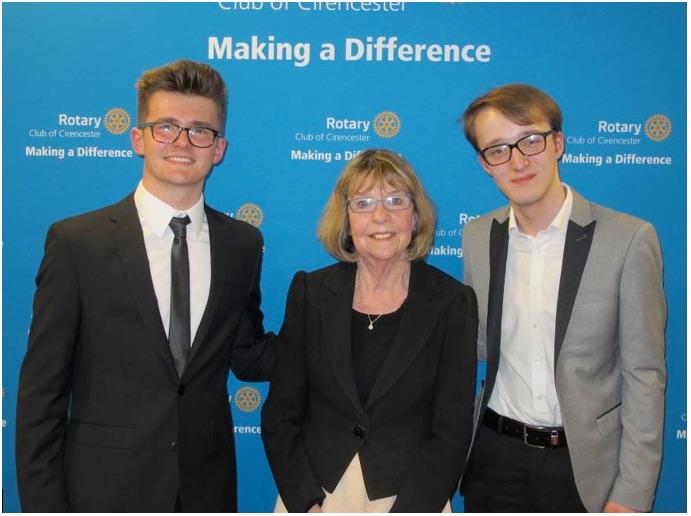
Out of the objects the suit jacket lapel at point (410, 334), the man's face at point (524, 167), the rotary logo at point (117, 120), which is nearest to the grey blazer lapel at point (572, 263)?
the man's face at point (524, 167)

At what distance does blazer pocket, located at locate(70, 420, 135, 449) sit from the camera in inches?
83.1

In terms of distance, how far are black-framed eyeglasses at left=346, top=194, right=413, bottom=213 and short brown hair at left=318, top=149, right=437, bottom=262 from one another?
0.04 meters

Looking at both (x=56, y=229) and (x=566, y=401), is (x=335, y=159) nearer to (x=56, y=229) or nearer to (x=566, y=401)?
(x=56, y=229)

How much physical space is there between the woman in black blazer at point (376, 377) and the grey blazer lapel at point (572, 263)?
339mm

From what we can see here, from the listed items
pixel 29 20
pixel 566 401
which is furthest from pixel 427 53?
A: pixel 29 20

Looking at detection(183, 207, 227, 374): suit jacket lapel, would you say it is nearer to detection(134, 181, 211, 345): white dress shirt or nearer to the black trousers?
detection(134, 181, 211, 345): white dress shirt

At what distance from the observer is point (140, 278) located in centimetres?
212

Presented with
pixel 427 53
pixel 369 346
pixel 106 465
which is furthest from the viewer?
pixel 427 53

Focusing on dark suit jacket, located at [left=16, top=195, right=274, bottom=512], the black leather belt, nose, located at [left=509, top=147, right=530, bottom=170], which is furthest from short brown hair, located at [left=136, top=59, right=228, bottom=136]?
the black leather belt

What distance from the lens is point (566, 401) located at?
2.28 m

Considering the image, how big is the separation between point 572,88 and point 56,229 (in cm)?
261

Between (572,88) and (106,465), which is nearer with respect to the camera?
(106,465)

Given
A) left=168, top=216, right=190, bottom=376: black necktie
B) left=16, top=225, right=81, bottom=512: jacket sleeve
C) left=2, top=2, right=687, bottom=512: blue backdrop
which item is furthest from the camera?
left=2, top=2, right=687, bottom=512: blue backdrop

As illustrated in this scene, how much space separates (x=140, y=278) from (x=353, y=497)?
46.2 inches
